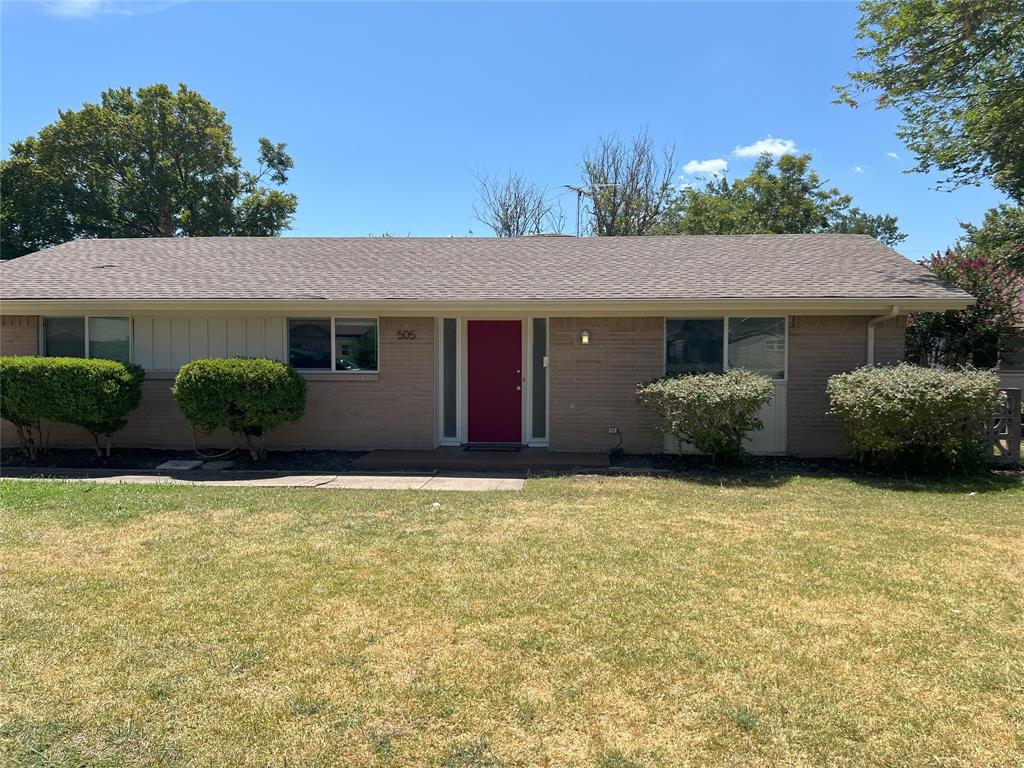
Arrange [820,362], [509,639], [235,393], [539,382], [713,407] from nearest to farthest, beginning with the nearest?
[509,639]
[713,407]
[235,393]
[820,362]
[539,382]

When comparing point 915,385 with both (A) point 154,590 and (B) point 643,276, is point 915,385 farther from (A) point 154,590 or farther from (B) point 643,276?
(A) point 154,590

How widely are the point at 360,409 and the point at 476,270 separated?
3208 mm

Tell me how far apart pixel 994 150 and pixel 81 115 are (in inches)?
1229

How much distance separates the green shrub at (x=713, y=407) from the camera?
8703mm

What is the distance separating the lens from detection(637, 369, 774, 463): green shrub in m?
8.70

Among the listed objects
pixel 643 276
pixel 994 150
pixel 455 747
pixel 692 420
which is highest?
pixel 994 150

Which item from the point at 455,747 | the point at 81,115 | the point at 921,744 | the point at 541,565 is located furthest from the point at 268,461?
the point at 81,115

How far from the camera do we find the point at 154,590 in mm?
4441

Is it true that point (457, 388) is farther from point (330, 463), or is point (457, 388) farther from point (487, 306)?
point (330, 463)

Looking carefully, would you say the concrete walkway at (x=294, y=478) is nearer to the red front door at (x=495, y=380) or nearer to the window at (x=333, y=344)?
the red front door at (x=495, y=380)

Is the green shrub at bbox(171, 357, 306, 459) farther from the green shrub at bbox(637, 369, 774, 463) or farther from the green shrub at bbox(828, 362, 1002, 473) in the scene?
the green shrub at bbox(828, 362, 1002, 473)

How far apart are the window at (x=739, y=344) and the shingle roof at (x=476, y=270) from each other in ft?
1.87

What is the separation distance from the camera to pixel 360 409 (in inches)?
410

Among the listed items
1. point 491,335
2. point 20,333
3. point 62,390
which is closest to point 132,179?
point 20,333
